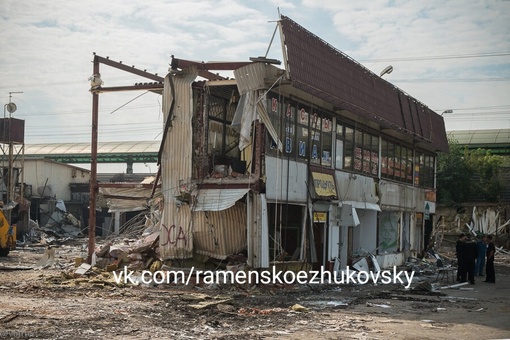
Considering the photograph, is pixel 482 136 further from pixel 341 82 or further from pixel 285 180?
pixel 285 180

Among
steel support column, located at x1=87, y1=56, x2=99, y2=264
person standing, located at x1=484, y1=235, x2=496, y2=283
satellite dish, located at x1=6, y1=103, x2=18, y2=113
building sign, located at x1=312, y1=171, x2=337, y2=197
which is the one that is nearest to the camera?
steel support column, located at x1=87, y1=56, x2=99, y2=264

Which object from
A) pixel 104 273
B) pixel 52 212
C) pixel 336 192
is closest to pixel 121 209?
pixel 104 273

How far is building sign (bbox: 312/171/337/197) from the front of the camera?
70.6 feet

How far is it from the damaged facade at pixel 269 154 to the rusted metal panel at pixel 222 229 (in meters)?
0.03

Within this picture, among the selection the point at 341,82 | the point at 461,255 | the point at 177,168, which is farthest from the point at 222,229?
the point at 461,255

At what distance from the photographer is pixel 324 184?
2219 cm

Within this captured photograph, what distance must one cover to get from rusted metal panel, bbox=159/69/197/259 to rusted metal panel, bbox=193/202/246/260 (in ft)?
1.33

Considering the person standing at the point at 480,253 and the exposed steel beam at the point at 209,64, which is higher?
the exposed steel beam at the point at 209,64

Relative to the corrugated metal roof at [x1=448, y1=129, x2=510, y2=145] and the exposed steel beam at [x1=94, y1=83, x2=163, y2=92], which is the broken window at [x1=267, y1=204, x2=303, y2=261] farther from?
the corrugated metal roof at [x1=448, y1=129, x2=510, y2=145]

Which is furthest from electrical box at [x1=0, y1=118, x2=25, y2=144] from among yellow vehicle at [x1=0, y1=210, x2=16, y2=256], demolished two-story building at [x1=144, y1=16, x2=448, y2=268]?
demolished two-story building at [x1=144, y1=16, x2=448, y2=268]

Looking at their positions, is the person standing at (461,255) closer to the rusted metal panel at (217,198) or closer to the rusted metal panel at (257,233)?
the rusted metal panel at (257,233)

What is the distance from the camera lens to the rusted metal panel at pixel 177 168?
64.2 ft

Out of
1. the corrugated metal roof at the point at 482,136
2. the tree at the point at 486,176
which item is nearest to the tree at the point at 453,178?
the tree at the point at 486,176

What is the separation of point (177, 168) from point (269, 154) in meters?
2.95
